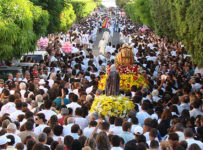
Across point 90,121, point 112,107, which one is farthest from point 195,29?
point 90,121

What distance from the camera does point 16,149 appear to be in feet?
23.2

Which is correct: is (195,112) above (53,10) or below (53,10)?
below

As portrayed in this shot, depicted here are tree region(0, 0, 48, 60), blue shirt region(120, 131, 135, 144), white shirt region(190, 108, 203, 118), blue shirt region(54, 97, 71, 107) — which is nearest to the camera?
Result: blue shirt region(120, 131, 135, 144)

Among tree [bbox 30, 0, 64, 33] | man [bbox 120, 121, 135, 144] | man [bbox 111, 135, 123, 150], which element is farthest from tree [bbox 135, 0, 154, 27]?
man [bbox 111, 135, 123, 150]

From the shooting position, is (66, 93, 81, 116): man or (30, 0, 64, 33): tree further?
(30, 0, 64, 33): tree

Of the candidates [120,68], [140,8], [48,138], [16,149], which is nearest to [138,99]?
[120,68]

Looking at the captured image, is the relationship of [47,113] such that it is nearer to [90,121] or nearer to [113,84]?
[90,121]

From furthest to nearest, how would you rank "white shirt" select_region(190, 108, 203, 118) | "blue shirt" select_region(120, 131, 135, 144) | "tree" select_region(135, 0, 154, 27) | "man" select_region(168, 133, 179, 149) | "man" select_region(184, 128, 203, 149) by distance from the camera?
"tree" select_region(135, 0, 154, 27), "white shirt" select_region(190, 108, 203, 118), "blue shirt" select_region(120, 131, 135, 144), "man" select_region(184, 128, 203, 149), "man" select_region(168, 133, 179, 149)

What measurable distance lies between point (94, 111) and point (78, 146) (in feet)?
8.50

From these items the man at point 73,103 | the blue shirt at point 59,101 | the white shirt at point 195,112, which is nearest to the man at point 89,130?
the man at point 73,103

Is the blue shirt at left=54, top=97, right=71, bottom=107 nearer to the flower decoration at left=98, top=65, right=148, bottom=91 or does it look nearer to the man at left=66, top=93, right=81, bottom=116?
the man at left=66, top=93, right=81, bottom=116

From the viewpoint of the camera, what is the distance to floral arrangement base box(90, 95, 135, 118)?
9461 millimetres

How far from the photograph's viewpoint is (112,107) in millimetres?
9469

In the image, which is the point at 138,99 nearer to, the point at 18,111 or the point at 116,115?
the point at 116,115
